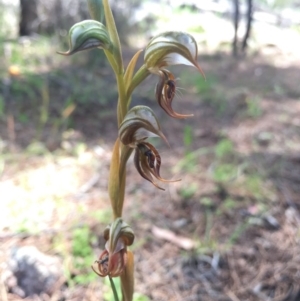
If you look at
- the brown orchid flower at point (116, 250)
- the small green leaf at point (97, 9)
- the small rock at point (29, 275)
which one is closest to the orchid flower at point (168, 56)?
the small green leaf at point (97, 9)

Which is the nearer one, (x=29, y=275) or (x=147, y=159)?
(x=147, y=159)

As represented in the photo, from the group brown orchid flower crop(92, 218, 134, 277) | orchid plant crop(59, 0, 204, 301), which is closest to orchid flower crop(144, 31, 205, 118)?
orchid plant crop(59, 0, 204, 301)

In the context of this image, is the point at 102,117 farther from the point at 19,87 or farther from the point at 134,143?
the point at 134,143

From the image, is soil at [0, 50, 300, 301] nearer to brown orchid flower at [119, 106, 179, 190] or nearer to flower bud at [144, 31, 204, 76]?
brown orchid flower at [119, 106, 179, 190]

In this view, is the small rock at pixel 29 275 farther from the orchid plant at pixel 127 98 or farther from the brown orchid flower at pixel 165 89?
the brown orchid flower at pixel 165 89

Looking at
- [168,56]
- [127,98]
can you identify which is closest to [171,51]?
[168,56]

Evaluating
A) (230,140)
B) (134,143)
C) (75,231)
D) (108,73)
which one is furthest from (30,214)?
(108,73)

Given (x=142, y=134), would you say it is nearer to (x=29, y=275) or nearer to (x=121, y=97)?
(x=121, y=97)

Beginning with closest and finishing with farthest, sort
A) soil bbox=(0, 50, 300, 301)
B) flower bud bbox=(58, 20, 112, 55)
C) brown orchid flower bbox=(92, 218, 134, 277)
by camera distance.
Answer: flower bud bbox=(58, 20, 112, 55) → brown orchid flower bbox=(92, 218, 134, 277) → soil bbox=(0, 50, 300, 301)
